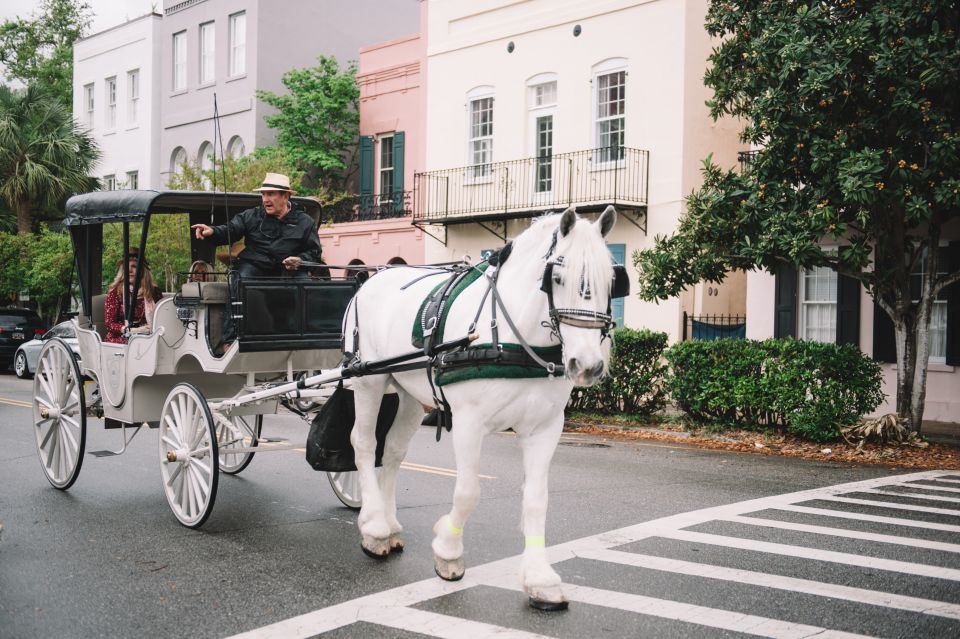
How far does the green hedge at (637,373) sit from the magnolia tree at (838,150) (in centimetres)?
151

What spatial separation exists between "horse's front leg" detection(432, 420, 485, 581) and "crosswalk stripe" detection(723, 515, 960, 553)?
3.06 metres

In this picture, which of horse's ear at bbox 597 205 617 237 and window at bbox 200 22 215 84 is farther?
window at bbox 200 22 215 84

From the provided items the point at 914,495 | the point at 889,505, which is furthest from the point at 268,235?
the point at 914,495

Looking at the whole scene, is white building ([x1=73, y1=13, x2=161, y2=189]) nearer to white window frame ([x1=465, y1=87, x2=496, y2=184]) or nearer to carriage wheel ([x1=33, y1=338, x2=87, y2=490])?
white window frame ([x1=465, y1=87, x2=496, y2=184])

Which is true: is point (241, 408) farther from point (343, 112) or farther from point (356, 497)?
point (343, 112)

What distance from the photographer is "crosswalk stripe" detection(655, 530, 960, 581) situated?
652cm

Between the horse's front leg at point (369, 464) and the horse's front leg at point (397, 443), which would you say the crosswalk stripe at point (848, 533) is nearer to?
the horse's front leg at point (397, 443)

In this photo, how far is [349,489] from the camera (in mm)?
8273

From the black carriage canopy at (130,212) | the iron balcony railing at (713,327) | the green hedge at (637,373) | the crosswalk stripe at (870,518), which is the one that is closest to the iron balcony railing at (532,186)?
the iron balcony railing at (713,327)

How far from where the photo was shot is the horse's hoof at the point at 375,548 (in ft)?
21.6

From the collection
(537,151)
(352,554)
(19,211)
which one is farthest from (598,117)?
(19,211)

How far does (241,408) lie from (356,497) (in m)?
1.24

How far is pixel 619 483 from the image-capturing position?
995 centimetres

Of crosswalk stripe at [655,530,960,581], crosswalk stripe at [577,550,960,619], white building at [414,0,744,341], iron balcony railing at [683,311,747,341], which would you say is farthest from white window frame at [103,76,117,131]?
crosswalk stripe at [577,550,960,619]
